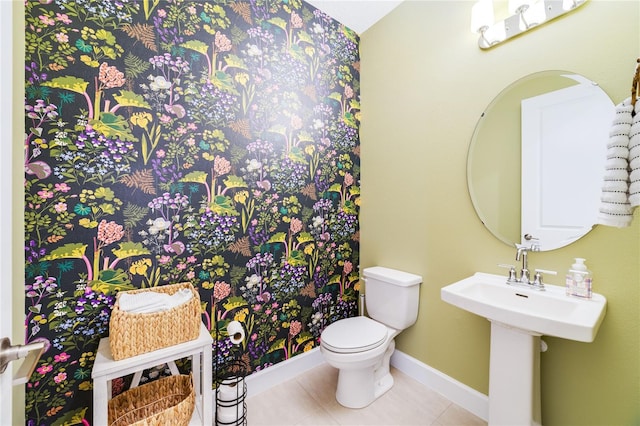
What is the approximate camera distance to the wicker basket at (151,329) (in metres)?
1.12

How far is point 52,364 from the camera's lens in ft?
3.95

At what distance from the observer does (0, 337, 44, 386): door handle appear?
503mm

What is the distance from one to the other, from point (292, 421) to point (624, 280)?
176cm

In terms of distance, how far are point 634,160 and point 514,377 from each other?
3.36 ft

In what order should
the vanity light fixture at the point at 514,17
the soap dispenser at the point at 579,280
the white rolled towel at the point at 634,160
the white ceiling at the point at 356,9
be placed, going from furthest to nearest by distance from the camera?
the white ceiling at the point at 356,9 → the vanity light fixture at the point at 514,17 → the soap dispenser at the point at 579,280 → the white rolled towel at the point at 634,160

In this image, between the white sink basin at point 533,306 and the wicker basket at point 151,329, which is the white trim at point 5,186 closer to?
the wicker basket at point 151,329

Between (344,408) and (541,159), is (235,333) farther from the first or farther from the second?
(541,159)

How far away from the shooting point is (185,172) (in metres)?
1.52

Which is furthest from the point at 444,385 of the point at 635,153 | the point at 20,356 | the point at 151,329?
the point at 20,356

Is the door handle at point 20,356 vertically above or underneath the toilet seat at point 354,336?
above

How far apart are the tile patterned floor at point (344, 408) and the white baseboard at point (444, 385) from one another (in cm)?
3

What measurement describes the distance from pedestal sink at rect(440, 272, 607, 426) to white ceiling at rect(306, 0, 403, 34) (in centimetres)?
203

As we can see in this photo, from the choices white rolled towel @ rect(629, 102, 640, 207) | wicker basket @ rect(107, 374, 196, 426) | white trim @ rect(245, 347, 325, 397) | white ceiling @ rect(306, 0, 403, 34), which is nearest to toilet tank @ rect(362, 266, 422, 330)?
white trim @ rect(245, 347, 325, 397)

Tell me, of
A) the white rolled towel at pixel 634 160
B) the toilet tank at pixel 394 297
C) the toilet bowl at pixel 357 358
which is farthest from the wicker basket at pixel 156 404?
the white rolled towel at pixel 634 160
